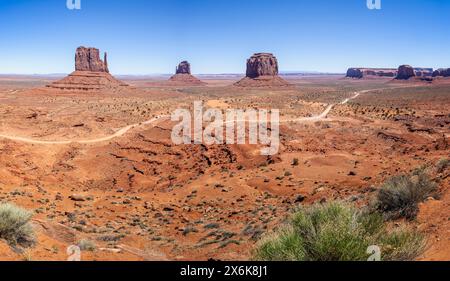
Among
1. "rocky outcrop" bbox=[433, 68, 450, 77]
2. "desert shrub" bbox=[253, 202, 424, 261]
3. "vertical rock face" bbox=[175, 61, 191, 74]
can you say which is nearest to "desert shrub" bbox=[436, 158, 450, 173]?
"desert shrub" bbox=[253, 202, 424, 261]

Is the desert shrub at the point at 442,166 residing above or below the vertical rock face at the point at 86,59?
below

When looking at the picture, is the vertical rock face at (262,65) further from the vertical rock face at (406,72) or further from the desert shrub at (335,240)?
the desert shrub at (335,240)

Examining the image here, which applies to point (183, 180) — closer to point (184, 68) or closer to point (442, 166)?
point (442, 166)

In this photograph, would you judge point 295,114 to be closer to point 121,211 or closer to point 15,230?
point 121,211

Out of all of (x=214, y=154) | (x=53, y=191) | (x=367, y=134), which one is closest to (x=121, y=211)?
(x=53, y=191)

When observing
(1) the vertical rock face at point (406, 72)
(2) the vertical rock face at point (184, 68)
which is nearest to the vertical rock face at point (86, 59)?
(2) the vertical rock face at point (184, 68)

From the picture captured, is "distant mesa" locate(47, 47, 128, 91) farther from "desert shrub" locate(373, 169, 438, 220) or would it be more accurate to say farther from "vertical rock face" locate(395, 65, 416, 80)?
"vertical rock face" locate(395, 65, 416, 80)
